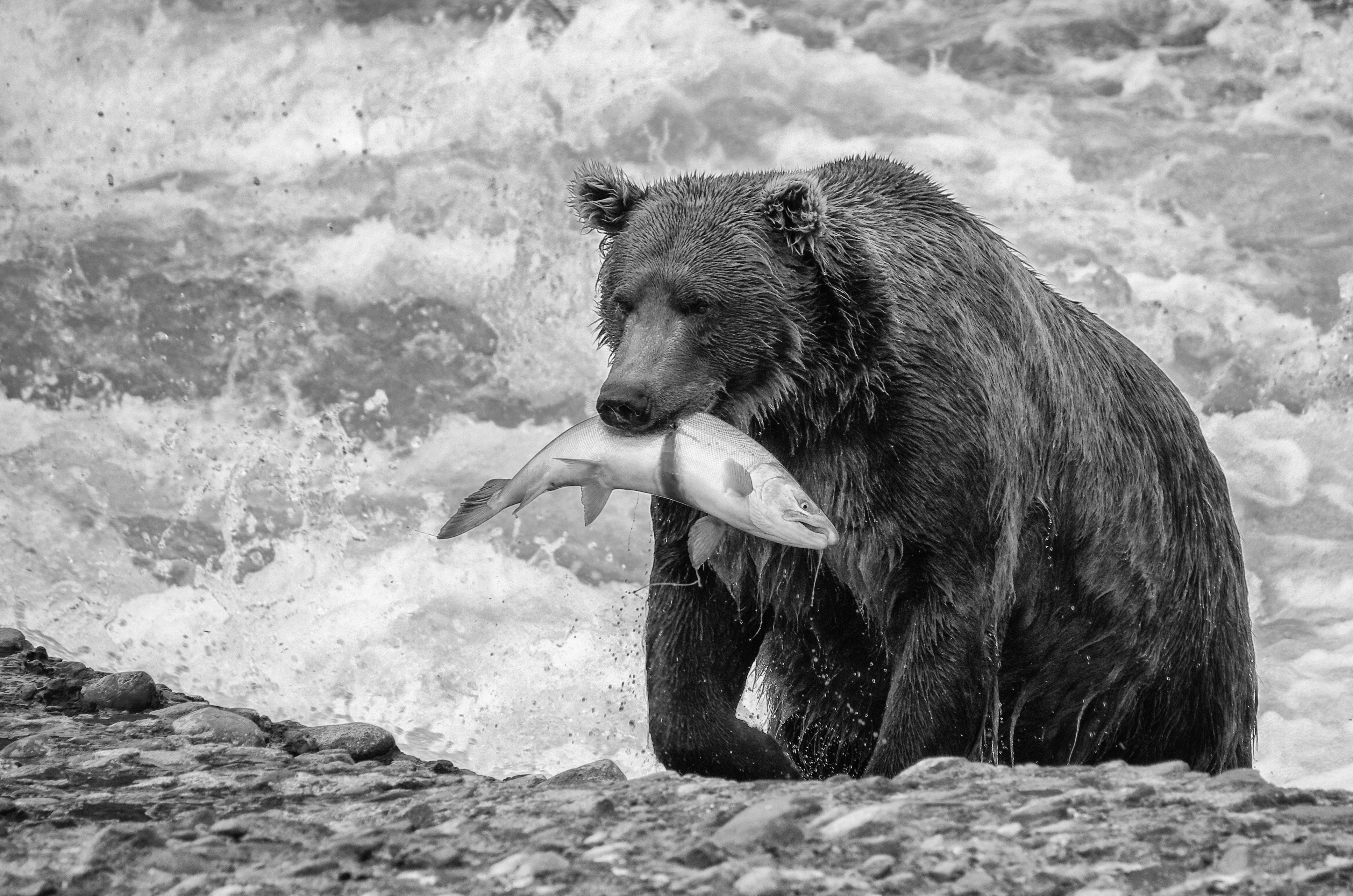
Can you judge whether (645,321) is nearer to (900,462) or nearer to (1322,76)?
(900,462)

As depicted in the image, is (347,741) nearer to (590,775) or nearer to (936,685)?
(590,775)

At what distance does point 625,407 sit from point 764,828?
1.29 m

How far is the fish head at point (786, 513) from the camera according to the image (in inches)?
176

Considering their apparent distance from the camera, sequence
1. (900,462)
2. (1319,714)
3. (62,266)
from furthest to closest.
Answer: (62,266) < (1319,714) < (900,462)

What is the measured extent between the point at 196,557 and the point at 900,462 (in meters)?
6.40

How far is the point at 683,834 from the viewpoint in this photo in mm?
3906

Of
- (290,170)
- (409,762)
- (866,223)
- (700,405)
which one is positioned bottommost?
(409,762)

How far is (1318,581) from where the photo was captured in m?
10.5

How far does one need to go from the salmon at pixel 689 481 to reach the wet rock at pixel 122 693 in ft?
5.88

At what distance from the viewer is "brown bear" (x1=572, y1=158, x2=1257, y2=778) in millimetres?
4871

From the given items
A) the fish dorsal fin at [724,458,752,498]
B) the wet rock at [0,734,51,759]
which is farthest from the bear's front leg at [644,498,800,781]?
the wet rock at [0,734,51,759]

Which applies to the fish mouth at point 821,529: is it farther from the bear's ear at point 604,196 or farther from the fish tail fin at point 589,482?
the bear's ear at point 604,196

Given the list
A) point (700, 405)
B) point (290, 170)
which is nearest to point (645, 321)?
point (700, 405)

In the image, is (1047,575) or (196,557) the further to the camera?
(196,557)
